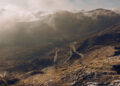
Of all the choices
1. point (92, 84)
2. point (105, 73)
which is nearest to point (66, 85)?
point (92, 84)

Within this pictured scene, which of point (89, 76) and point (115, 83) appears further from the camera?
point (89, 76)

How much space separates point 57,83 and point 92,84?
40.7 metres

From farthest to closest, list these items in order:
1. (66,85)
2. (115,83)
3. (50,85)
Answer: (50,85) < (66,85) < (115,83)

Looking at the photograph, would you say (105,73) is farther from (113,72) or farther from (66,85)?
(66,85)

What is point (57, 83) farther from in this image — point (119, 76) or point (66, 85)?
point (119, 76)

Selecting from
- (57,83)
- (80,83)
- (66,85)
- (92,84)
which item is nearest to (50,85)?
(57,83)

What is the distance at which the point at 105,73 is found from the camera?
188m

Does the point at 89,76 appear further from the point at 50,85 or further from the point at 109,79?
the point at 50,85

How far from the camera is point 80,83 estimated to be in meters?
181

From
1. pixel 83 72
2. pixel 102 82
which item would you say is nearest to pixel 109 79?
pixel 102 82

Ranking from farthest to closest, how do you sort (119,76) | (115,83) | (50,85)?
(50,85)
(119,76)
(115,83)

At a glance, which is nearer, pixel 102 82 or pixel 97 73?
pixel 102 82

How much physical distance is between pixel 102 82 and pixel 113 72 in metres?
25.6

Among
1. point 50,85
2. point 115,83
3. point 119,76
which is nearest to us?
point 115,83
